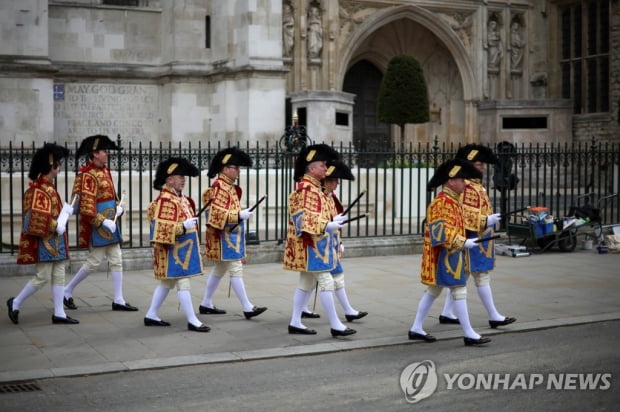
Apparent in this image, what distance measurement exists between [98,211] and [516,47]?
22034 millimetres

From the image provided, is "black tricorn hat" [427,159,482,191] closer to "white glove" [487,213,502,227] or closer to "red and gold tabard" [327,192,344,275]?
"white glove" [487,213,502,227]

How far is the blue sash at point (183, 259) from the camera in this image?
→ 8656 mm

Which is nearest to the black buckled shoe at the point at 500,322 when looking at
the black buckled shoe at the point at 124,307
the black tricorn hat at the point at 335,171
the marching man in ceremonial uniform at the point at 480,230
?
the marching man in ceremonial uniform at the point at 480,230

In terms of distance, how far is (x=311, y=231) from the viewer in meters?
8.34

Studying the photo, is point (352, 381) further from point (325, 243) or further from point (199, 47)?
point (199, 47)

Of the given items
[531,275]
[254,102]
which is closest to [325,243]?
[531,275]

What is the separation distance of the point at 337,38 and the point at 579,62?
799cm

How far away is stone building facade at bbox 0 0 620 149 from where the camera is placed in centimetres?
2028

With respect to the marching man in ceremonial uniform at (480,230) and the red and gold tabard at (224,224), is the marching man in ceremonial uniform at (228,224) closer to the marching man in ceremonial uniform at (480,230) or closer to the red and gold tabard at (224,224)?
the red and gold tabard at (224,224)

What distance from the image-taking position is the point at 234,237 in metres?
9.47

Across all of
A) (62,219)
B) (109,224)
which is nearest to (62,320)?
(62,219)

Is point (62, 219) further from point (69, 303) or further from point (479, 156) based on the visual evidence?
point (479, 156)

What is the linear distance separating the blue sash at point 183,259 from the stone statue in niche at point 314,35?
17593mm

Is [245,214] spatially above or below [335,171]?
below
